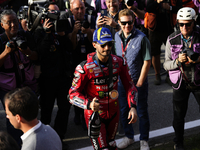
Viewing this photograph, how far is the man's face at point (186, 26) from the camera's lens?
4461mm

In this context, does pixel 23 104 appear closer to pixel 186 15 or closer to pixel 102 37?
pixel 102 37

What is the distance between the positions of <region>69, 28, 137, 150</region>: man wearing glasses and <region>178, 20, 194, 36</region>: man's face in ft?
3.95

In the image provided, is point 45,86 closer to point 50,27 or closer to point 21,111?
point 50,27

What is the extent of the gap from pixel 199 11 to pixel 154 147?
453 centimetres

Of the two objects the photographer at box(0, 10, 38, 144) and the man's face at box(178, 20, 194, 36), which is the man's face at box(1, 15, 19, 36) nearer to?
the photographer at box(0, 10, 38, 144)

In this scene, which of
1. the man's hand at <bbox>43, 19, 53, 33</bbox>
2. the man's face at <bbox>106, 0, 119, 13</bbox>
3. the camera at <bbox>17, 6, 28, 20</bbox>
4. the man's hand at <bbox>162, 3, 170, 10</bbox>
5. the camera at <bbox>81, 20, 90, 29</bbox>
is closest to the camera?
the man's hand at <bbox>43, 19, 53, 33</bbox>

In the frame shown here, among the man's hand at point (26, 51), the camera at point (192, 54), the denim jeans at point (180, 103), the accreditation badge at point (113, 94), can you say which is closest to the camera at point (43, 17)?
the man's hand at point (26, 51)

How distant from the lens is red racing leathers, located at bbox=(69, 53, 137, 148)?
3896 mm

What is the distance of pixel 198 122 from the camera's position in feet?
19.8

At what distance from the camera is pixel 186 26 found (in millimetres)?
4480

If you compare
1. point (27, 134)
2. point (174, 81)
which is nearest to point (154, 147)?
point (174, 81)

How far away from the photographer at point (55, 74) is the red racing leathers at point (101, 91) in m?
1.15

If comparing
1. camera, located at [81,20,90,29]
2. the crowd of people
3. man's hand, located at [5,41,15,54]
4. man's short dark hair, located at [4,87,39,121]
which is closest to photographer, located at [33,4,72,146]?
the crowd of people

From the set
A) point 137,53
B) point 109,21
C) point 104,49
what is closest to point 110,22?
point 109,21
